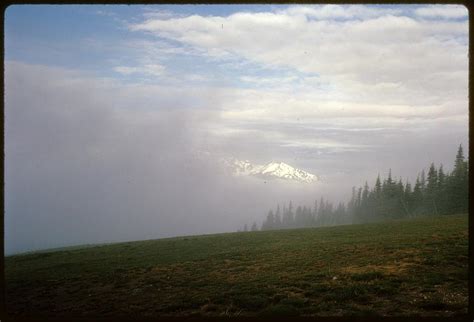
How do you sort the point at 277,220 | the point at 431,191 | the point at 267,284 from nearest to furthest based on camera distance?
the point at 267,284 < the point at 431,191 < the point at 277,220

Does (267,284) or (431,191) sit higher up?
(431,191)

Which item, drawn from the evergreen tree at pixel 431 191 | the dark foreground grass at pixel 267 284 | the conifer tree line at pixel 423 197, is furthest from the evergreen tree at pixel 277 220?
the dark foreground grass at pixel 267 284

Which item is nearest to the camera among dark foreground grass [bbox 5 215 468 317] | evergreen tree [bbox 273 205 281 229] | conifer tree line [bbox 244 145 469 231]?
dark foreground grass [bbox 5 215 468 317]

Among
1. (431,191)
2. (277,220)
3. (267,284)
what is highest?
(431,191)

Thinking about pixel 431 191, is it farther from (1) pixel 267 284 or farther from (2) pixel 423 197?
(1) pixel 267 284

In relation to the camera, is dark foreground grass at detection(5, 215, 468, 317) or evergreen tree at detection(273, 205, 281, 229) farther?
evergreen tree at detection(273, 205, 281, 229)

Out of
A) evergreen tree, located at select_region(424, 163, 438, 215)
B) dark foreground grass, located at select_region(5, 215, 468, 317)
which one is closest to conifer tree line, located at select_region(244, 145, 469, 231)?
evergreen tree, located at select_region(424, 163, 438, 215)

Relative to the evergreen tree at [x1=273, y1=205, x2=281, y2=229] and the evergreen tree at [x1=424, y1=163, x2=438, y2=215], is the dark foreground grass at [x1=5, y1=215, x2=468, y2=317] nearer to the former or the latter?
the evergreen tree at [x1=424, y1=163, x2=438, y2=215]

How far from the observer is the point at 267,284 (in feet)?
45.6

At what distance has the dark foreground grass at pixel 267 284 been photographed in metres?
10.6

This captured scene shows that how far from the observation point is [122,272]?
1977 centimetres

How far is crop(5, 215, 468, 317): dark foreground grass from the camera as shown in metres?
10.6

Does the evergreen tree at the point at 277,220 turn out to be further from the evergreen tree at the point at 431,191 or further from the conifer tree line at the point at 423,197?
the evergreen tree at the point at 431,191

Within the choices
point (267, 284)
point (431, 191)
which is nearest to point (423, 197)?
point (431, 191)
